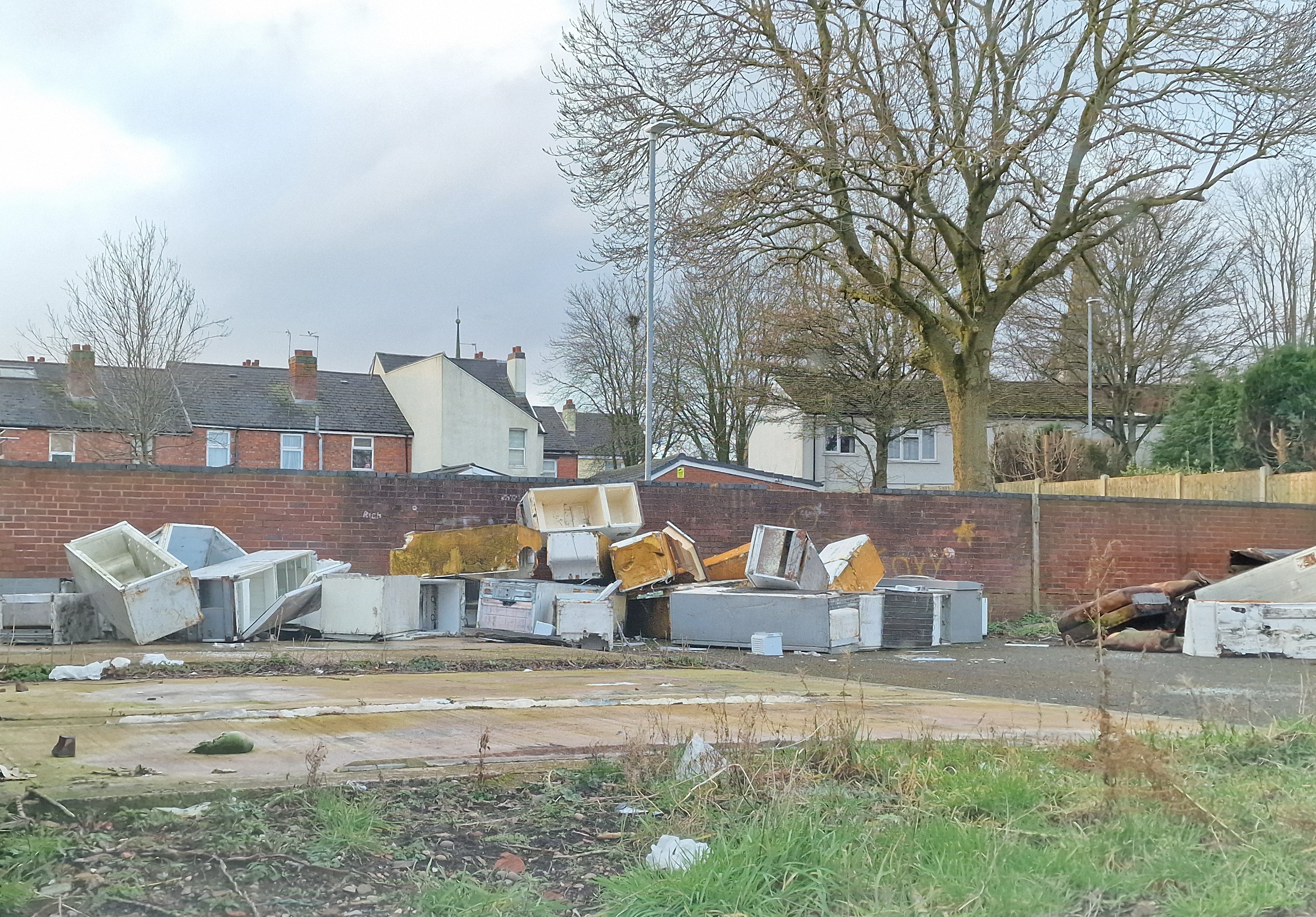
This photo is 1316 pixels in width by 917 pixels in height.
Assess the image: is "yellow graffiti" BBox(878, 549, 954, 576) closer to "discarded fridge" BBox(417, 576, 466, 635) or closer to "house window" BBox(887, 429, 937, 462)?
"discarded fridge" BBox(417, 576, 466, 635)

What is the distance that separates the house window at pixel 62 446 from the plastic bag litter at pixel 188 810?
130 ft

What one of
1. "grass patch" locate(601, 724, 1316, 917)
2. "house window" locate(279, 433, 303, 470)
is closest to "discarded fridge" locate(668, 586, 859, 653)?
"grass patch" locate(601, 724, 1316, 917)

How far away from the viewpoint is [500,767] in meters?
4.92

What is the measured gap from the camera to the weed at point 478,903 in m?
3.21

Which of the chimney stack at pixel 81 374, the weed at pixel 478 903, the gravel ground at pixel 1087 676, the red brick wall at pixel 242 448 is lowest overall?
the gravel ground at pixel 1087 676

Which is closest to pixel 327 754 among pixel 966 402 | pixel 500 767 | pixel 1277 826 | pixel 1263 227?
pixel 500 767

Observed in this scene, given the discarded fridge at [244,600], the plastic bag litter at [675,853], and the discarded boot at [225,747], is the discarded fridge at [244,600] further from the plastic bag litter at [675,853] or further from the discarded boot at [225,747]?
the plastic bag litter at [675,853]

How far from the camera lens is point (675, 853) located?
3.68 metres

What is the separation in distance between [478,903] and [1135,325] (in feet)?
129

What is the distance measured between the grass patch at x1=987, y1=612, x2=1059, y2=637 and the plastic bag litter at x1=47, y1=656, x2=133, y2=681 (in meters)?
11.8

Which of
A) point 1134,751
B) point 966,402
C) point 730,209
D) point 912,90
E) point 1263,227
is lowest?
point 1134,751

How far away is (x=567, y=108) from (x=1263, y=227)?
1181 inches

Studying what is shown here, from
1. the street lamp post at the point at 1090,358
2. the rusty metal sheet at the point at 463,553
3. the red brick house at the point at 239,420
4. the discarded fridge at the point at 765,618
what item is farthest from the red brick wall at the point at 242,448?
the discarded fridge at the point at 765,618

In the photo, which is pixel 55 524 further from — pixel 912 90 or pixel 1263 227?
pixel 1263 227
